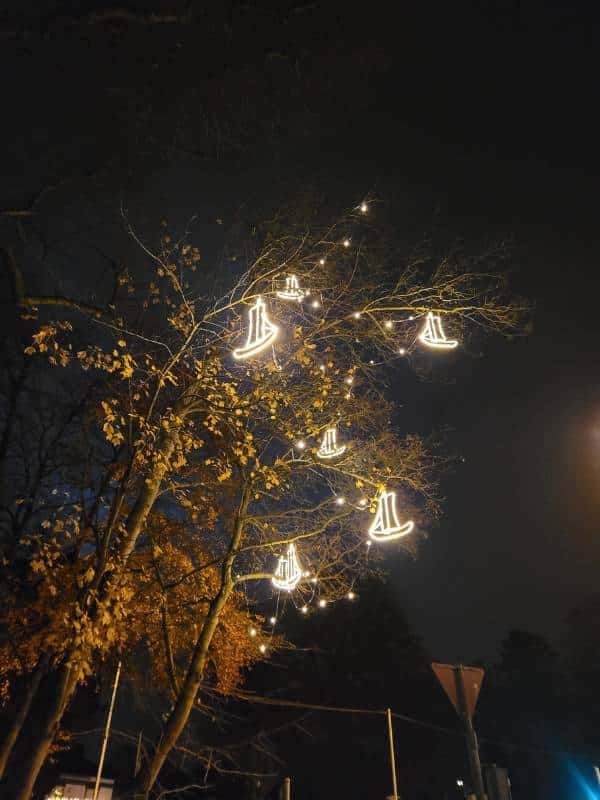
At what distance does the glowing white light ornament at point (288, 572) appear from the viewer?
33.0ft

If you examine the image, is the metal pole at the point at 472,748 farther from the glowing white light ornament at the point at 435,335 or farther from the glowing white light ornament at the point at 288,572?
the glowing white light ornament at the point at 435,335

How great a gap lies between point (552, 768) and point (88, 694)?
85.6 ft

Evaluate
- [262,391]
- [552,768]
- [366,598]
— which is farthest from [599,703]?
[262,391]

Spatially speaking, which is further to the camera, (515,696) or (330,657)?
(515,696)

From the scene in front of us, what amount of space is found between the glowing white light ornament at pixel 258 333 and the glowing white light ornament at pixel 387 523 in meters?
3.42

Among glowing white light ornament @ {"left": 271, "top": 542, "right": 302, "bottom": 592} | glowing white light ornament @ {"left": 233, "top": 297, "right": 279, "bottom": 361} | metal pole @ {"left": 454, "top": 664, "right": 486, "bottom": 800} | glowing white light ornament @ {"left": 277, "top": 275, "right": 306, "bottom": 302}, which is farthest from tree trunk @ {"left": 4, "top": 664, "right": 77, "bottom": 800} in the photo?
glowing white light ornament @ {"left": 277, "top": 275, "right": 306, "bottom": 302}

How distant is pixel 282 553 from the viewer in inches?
428

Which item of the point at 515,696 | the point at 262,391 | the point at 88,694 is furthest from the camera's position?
the point at 515,696

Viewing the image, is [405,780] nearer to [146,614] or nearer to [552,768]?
[552,768]

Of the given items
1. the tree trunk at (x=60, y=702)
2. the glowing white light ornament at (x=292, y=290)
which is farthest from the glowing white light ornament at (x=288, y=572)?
the glowing white light ornament at (x=292, y=290)

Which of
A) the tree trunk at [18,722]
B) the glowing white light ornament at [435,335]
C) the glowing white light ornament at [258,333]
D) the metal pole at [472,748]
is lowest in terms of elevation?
the metal pole at [472,748]

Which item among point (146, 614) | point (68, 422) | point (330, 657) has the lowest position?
point (146, 614)

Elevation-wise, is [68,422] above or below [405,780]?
above

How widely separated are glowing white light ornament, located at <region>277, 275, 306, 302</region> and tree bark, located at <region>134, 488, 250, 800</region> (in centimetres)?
407
